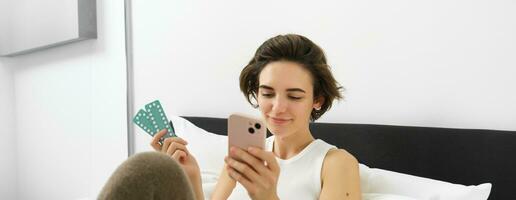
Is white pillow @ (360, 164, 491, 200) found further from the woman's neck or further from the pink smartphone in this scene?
the pink smartphone

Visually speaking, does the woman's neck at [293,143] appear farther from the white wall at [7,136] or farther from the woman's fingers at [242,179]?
the white wall at [7,136]

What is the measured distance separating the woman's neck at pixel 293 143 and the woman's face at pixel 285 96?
0.06 m

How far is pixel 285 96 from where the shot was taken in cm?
97

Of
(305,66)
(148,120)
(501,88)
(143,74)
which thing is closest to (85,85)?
(143,74)

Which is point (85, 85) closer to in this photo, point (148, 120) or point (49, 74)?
point (49, 74)

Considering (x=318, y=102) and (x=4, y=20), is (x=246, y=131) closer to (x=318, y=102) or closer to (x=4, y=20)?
(x=318, y=102)

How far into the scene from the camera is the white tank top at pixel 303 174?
0.97 m

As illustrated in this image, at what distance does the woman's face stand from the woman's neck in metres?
0.06

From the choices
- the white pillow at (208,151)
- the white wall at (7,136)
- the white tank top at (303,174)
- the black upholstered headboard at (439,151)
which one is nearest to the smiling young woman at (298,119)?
the white tank top at (303,174)

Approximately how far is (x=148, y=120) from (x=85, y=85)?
1373 mm

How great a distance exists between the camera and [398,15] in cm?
117

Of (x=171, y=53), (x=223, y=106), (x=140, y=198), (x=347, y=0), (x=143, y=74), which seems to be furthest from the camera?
(x=143, y=74)

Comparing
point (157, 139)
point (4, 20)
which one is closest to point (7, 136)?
point (4, 20)

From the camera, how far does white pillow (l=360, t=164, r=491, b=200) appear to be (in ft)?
2.90
